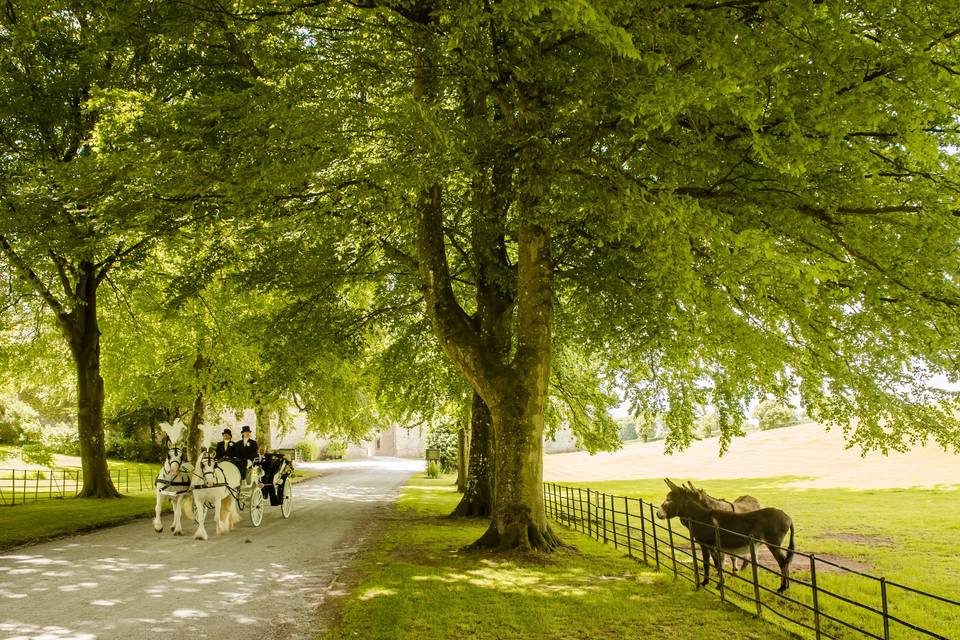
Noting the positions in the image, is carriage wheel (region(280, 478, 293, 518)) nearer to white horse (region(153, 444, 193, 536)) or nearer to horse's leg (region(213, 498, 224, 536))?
horse's leg (region(213, 498, 224, 536))

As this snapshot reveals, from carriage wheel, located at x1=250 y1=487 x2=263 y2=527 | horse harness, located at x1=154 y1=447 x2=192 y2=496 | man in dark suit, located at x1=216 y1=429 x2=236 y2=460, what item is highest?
man in dark suit, located at x1=216 y1=429 x2=236 y2=460

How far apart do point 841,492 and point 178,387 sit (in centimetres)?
3155

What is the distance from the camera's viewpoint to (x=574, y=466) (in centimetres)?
6256

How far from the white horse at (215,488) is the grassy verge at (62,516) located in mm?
3359

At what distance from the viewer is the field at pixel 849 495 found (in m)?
12.1

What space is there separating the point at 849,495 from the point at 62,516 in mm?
31642

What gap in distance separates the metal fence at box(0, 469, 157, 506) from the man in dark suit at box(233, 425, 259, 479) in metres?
8.78

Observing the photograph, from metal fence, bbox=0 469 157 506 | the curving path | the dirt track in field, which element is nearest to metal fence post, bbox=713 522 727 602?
the curving path

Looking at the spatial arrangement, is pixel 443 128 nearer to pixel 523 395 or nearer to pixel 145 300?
pixel 523 395

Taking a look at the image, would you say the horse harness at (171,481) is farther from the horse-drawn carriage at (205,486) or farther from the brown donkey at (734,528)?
the brown donkey at (734,528)

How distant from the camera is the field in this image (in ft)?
39.8

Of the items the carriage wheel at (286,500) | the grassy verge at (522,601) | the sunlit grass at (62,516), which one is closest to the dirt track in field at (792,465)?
the carriage wheel at (286,500)

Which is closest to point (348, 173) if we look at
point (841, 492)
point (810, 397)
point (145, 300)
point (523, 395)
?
point (523, 395)

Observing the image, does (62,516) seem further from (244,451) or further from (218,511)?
(218,511)
